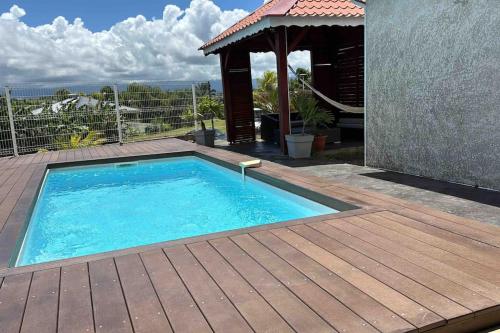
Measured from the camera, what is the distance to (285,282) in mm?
2334

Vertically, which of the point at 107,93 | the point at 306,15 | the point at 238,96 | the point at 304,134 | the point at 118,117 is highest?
the point at 306,15

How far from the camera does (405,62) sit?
522 centimetres

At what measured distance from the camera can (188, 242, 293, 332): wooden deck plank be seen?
1.91 meters

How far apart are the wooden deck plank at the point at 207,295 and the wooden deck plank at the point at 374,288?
711mm

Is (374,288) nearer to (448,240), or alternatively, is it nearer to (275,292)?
(275,292)

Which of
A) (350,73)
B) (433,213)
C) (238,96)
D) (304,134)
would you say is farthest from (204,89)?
(433,213)

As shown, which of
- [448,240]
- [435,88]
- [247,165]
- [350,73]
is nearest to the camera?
[448,240]

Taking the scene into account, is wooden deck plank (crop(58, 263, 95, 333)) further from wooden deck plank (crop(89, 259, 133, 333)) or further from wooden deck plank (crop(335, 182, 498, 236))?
wooden deck plank (crop(335, 182, 498, 236))

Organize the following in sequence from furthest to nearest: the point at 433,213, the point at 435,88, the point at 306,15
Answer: the point at 306,15, the point at 435,88, the point at 433,213

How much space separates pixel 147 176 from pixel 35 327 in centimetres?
583

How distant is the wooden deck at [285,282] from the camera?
6.39ft

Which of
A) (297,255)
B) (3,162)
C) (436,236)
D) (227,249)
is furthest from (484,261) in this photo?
(3,162)

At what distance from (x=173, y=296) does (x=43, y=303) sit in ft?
2.35

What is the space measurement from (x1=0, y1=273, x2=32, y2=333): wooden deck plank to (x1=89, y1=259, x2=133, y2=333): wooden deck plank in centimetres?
36
